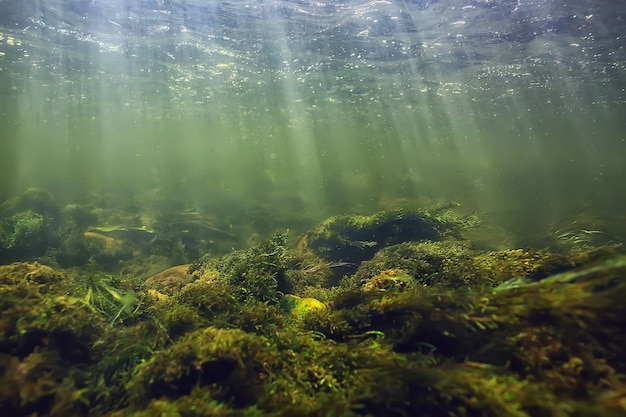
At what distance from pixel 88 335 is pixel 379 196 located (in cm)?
2100

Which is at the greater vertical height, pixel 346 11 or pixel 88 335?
pixel 346 11

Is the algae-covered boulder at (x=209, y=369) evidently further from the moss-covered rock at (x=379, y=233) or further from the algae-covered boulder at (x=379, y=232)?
the algae-covered boulder at (x=379, y=232)

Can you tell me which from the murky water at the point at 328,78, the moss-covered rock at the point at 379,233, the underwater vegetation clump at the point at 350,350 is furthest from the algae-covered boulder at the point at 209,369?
the murky water at the point at 328,78

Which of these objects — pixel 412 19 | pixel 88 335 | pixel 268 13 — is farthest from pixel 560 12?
pixel 88 335

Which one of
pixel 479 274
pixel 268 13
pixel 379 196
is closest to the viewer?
pixel 479 274

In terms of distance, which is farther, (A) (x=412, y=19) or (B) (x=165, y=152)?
(B) (x=165, y=152)

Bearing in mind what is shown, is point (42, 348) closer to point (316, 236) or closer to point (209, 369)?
point (209, 369)

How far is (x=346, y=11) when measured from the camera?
14.4 meters

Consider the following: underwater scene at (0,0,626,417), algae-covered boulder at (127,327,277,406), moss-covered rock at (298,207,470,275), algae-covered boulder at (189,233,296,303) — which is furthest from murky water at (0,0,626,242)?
algae-covered boulder at (127,327,277,406)

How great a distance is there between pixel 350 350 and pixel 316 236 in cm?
658

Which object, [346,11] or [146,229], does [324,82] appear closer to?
[346,11]

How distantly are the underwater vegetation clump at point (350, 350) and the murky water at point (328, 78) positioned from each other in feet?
41.6

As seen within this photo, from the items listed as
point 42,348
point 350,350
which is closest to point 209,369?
point 350,350

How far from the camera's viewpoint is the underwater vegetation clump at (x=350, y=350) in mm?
2260
